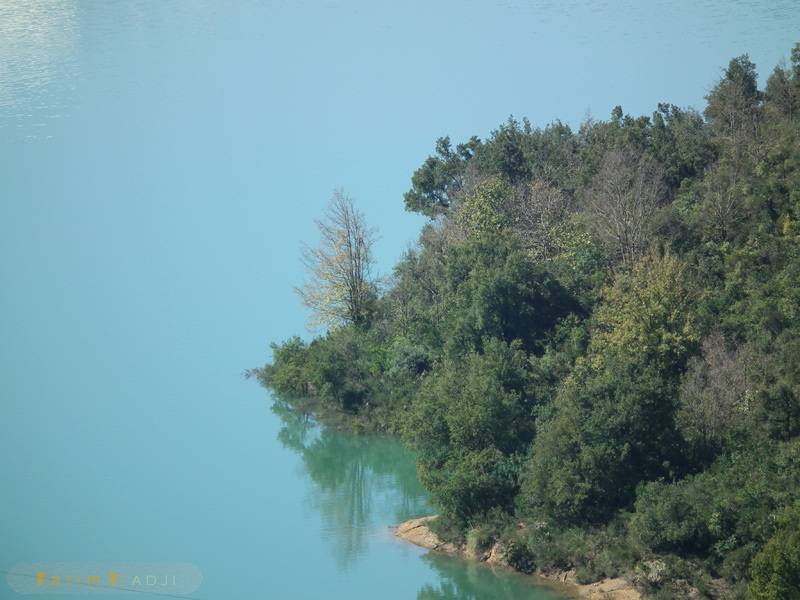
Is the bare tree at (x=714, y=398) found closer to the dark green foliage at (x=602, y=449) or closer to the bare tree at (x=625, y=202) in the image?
the dark green foliage at (x=602, y=449)

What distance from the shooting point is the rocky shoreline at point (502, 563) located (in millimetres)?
21109

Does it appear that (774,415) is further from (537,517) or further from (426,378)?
(426,378)

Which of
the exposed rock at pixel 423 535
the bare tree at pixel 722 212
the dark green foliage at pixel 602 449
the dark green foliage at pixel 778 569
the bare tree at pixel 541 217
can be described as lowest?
the dark green foliage at pixel 778 569

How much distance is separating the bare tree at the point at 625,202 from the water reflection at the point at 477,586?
10.1 metres

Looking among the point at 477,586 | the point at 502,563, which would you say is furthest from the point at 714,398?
the point at 477,586

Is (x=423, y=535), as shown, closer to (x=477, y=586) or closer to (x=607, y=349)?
(x=477, y=586)

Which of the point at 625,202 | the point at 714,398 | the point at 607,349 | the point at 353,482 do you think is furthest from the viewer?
the point at 625,202

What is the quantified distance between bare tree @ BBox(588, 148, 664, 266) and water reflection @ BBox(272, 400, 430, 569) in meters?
7.33

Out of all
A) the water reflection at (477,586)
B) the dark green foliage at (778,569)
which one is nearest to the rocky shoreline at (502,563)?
the water reflection at (477,586)

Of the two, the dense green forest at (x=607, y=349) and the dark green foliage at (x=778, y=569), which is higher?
the dense green forest at (x=607, y=349)

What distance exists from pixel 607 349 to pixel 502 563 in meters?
5.74

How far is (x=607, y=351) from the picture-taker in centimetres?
2644

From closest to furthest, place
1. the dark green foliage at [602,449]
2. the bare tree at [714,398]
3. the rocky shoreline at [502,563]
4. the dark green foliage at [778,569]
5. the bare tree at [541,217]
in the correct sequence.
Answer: the dark green foliage at [778,569]
the rocky shoreline at [502,563]
the dark green foliage at [602,449]
the bare tree at [714,398]
the bare tree at [541,217]

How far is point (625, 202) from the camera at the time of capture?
31406 millimetres
